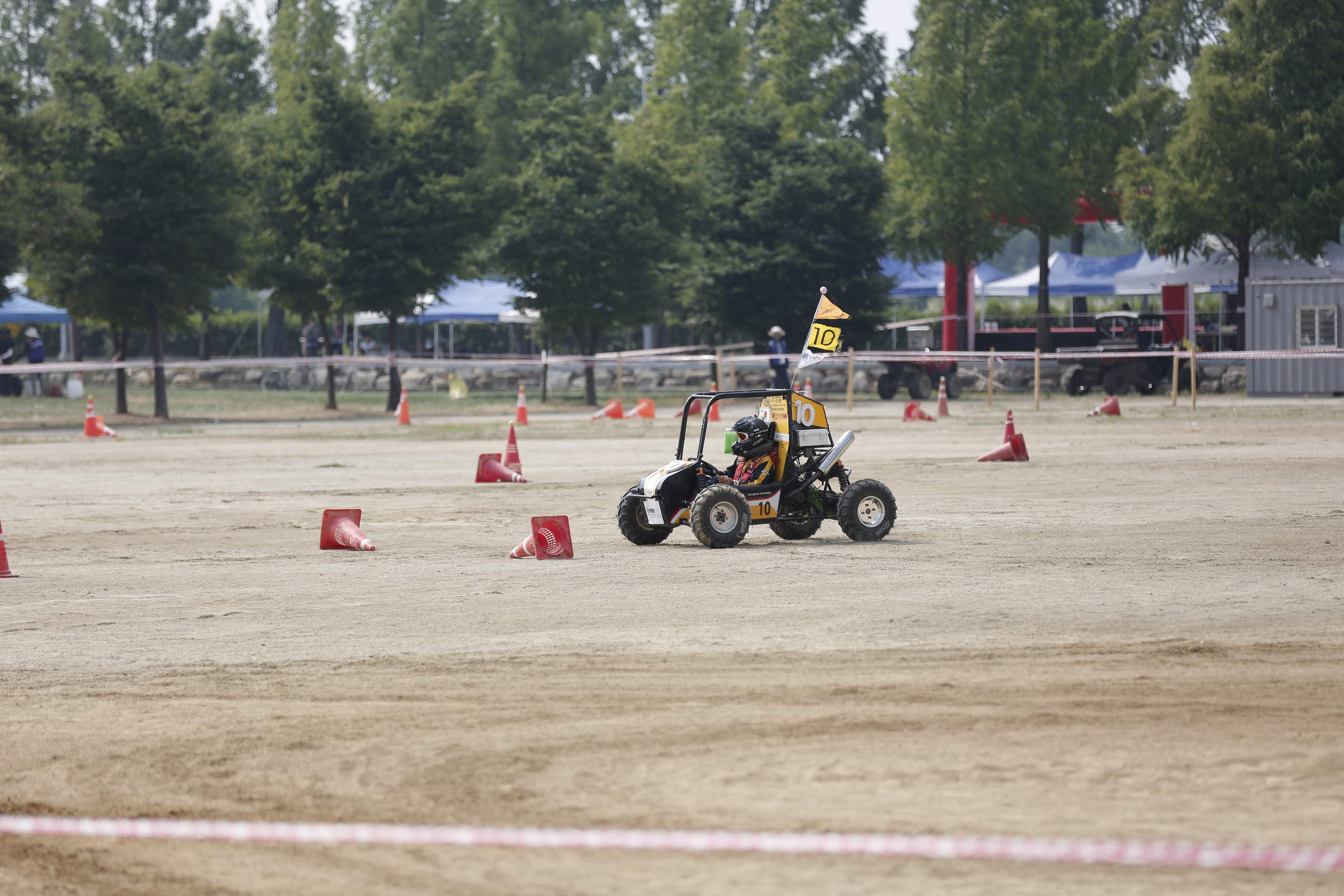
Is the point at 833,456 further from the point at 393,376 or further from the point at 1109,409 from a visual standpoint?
the point at 393,376

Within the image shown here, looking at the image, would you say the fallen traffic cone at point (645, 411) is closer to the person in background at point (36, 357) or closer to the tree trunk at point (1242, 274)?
the tree trunk at point (1242, 274)

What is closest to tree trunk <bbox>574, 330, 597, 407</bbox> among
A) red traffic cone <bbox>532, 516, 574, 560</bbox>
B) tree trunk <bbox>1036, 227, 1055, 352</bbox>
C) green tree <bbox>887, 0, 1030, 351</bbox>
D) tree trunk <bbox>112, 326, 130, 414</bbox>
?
green tree <bbox>887, 0, 1030, 351</bbox>

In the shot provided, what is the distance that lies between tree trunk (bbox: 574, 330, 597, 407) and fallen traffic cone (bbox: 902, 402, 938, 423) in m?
9.81

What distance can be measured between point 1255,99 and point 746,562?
1363 inches

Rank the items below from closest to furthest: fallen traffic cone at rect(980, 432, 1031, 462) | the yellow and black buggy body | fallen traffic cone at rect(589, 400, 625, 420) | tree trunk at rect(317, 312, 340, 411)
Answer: the yellow and black buggy body, fallen traffic cone at rect(980, 432, 1031, 462), fallen traffic cone at rect(589, 400, 625, 420), tree trunk at rect(317, 312, 340, 411)

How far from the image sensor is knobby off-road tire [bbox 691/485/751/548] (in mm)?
12508

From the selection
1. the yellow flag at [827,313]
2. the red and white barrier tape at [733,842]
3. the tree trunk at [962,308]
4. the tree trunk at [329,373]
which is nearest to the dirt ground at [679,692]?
the red and white barrier tape at [733,842]

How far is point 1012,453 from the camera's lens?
20641 millimetres

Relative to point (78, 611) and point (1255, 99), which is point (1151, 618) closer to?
point (78, 611)

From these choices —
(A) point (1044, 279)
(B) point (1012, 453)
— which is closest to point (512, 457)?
(B) point (1012, 453)

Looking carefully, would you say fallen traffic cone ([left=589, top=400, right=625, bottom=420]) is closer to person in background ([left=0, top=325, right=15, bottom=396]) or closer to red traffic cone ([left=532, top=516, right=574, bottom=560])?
person in background ([left=0, top=325, right=15, bottom=396])

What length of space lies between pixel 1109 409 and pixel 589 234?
16.3 m

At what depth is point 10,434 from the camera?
3162cm

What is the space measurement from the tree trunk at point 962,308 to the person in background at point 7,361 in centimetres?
2797
